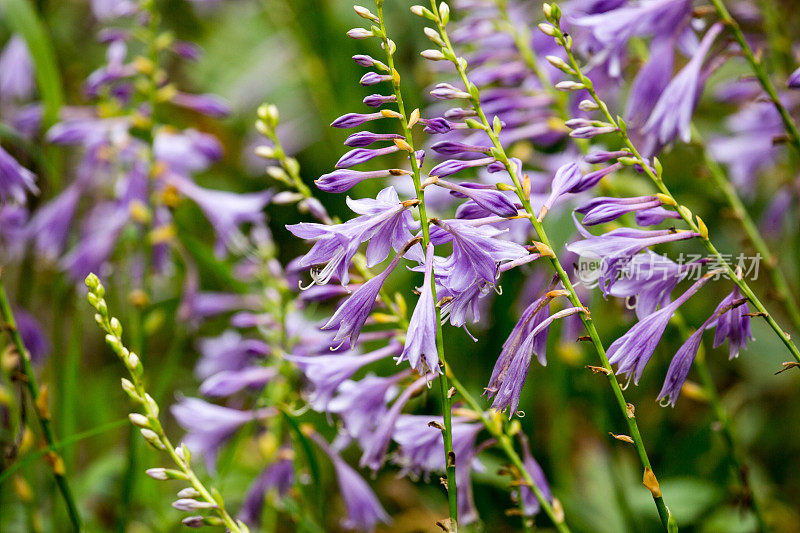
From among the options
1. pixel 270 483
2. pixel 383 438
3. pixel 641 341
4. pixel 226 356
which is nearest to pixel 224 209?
pixel 226 356

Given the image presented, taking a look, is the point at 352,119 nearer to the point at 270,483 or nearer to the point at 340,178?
the point at 340,178

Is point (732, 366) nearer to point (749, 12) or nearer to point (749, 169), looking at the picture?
point (749, 169)

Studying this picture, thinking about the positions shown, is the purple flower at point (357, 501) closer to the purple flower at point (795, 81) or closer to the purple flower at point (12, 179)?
the purple flower at point (12, 179)

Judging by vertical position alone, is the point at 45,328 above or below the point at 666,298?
below

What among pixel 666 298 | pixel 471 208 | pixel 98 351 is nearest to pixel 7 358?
pixel 471 208

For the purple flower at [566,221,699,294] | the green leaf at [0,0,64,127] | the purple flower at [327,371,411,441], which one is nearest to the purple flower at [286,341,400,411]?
the purple flower at [327,371,411,441]
